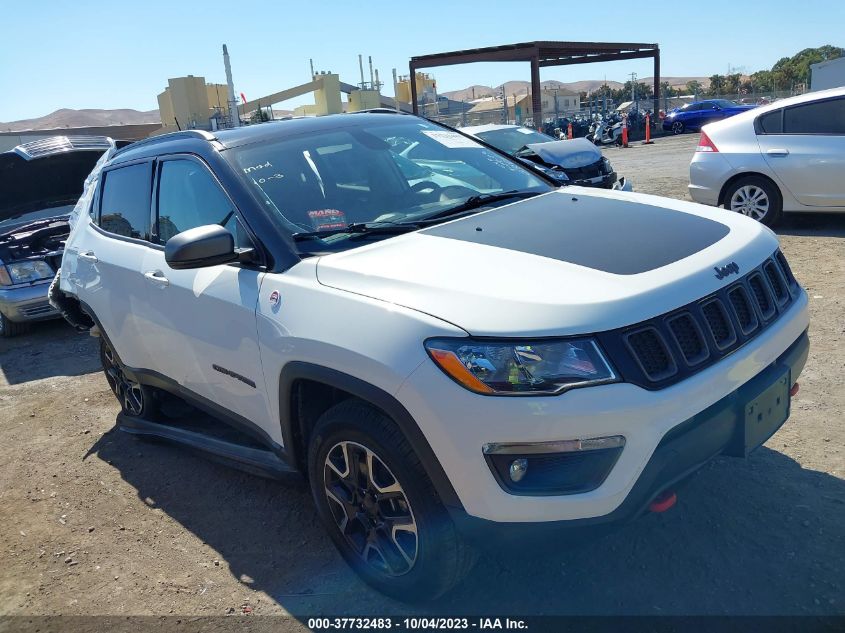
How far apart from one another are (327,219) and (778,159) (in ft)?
22.1

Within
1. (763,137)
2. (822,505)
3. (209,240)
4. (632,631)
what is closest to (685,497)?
(822,505)

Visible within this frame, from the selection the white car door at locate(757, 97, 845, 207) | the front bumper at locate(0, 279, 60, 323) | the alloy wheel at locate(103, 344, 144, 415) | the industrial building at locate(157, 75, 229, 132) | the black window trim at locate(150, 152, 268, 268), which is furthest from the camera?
the industrial building at locate(157, 75, 229, 132)

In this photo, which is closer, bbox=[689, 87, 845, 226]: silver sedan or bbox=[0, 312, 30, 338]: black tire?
bbox=[689, 87, 845, 226]: silver sedan

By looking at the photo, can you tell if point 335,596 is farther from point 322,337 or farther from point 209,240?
point 209,240

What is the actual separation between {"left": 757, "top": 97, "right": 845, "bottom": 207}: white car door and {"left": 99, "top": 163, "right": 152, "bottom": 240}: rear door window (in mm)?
6885

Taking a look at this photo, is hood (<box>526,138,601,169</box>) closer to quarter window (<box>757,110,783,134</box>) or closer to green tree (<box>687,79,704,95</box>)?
quarter window (<box>757,110,783,134</box>)

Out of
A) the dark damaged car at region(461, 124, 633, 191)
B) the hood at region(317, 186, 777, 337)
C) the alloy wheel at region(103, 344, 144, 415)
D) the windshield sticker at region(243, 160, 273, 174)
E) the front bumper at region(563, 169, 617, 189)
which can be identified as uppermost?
the windshield sticker at region(243, 160, 273, 174)

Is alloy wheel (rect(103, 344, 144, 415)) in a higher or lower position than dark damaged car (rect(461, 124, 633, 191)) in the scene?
lower

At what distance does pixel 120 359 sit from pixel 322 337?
2.45 metres

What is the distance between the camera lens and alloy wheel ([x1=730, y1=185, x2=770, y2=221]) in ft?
27.5

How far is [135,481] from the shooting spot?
4.30m

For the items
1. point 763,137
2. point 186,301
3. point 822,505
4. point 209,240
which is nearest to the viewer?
point 209,240

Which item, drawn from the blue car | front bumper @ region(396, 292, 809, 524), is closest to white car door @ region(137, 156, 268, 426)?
front bumper @ region(396, 292, 809, 524)

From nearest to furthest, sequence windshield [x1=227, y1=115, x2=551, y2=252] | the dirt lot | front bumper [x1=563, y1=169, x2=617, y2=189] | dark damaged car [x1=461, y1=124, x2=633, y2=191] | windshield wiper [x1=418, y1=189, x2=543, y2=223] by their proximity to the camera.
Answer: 1. the dirt lot
2. windshield [x1=227, y1=115, x2=551, y2=252]
3. windshield wiper [x1=418, y1=189, x2=543, y2=223]
4. front bumper [x1=563, y1=169, x2=617, y2=189]
5. dark damaged car [x1=461, y1=124, x2=633, y2=191]
